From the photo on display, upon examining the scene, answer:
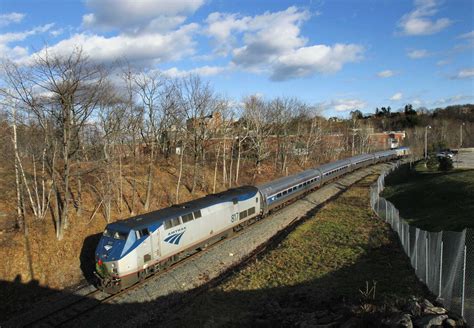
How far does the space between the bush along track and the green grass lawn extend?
3674mm

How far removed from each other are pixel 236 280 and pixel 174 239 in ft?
13.8

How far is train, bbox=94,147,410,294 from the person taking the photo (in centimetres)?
1734

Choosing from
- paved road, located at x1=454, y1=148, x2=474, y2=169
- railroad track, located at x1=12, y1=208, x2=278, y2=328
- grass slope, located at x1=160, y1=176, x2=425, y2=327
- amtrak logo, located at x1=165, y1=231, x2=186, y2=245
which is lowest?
railroad track, located at x1=12, y1=208, x2=278, y2=328

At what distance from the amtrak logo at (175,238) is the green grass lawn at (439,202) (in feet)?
53.0

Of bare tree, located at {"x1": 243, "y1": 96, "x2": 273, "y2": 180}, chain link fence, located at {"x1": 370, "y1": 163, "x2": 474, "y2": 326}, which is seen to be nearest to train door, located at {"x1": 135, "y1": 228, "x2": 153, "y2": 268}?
chain link fence, located at {"x1": 370, "y1": 163, "x2": 474, "y2": 326}

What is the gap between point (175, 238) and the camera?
19.9m

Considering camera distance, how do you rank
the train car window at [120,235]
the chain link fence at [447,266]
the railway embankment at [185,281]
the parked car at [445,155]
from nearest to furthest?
1. the chain link fence at [447,266]
2. the railway embankment at [185,281]
3. the train car window at [120,235]
4. the parked car at [445,155]

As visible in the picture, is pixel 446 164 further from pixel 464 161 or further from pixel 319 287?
pixel 319 287

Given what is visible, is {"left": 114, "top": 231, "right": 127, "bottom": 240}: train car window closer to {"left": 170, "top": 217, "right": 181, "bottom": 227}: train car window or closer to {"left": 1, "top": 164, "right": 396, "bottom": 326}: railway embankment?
{"left": 1, "top": 164, "right": 396, "bottom": 326}: railway embankment

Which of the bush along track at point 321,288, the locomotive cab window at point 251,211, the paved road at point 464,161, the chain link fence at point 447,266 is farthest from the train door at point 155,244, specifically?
the paved road at point 464,161

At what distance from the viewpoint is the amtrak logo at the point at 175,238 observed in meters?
19.4

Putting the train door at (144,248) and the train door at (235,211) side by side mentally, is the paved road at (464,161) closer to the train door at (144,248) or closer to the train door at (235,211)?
the train door at (235,211)

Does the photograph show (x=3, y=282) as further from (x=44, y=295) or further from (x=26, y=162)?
(x=26, y=162)

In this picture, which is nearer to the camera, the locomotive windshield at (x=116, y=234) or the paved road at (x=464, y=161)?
the locomotive windshield at (x=116, y=234)
